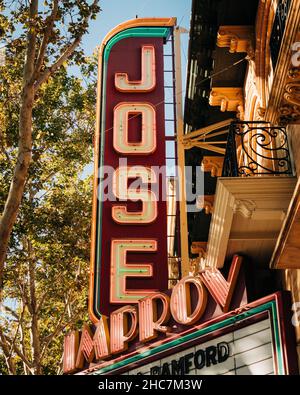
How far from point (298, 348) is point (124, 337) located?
12.4ft

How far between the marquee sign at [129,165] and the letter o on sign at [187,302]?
1864 mm

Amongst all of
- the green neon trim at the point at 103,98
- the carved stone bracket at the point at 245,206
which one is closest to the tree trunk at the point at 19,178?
the green neon trim at the point at 103,98

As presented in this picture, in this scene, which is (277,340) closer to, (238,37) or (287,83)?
(287,83)

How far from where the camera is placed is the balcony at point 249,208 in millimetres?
8227

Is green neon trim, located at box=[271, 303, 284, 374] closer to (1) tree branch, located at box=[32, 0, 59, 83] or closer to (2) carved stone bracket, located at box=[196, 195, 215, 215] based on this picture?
(1) tree branch, located at box=[32, 0, 59, 83]

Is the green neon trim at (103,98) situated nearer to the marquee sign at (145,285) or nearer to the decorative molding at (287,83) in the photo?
the marquee sign at (145,285)

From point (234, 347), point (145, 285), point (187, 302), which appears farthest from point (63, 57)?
point (234, 347)

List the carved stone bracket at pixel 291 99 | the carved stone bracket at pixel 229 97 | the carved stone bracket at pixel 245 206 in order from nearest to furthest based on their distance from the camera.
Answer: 1. the carved stone bracket at pixel 291 99
2. the carved stone bracket at pixel 245 206
3. the carved stone bracket at pixel 229 97

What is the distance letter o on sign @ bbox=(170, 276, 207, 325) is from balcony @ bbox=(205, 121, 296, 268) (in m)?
0.47

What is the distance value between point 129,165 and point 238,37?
383 centimetres

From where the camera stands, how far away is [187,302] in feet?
32.1

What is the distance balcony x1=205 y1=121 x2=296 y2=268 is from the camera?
27.0 ft

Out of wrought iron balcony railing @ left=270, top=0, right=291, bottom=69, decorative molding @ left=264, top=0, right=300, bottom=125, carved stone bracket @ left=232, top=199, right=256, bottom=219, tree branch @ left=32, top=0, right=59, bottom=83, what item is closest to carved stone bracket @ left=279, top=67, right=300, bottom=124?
decorative molding @ left=264, top=0, right=300, bottom=125
